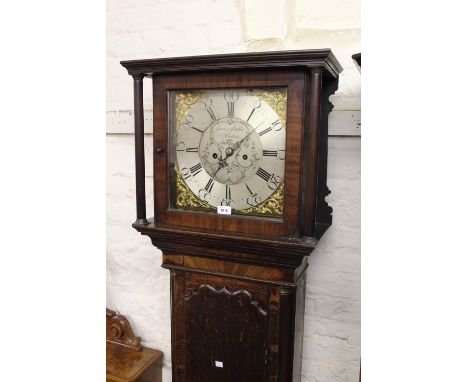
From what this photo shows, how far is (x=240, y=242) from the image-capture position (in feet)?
3.54

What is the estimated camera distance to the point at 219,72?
1047 millimetres

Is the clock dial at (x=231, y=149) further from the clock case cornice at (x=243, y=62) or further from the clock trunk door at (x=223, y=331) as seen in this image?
the clock trunk door at (x=223, y=331)

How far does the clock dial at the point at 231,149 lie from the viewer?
1.05m

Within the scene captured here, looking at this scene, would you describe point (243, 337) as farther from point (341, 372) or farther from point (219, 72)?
point (219, 72)

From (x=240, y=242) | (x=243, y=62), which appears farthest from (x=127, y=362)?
(x=243, y=62)

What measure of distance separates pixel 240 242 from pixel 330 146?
522 millimetres

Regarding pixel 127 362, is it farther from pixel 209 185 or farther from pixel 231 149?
pixel 231 149

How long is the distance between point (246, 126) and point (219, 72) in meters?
0.16

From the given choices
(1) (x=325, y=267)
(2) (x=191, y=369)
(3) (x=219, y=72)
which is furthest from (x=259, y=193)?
(2) (x=191, y=369)

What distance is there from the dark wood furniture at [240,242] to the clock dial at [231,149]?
0.13 ft

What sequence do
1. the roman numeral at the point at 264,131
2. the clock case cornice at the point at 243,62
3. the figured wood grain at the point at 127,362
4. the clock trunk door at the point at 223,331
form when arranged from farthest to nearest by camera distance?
the figured wood grain at the point at 127,362 < the clock trunk door at the point at 223,331 < the roman numeral at the point at 264,131 < the clock case cornice at the point at 243,62

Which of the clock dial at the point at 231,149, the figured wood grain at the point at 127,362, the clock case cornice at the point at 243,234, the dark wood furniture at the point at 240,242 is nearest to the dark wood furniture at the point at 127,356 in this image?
the figured wood grain at the point at 127,362

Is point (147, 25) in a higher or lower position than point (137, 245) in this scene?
higher
